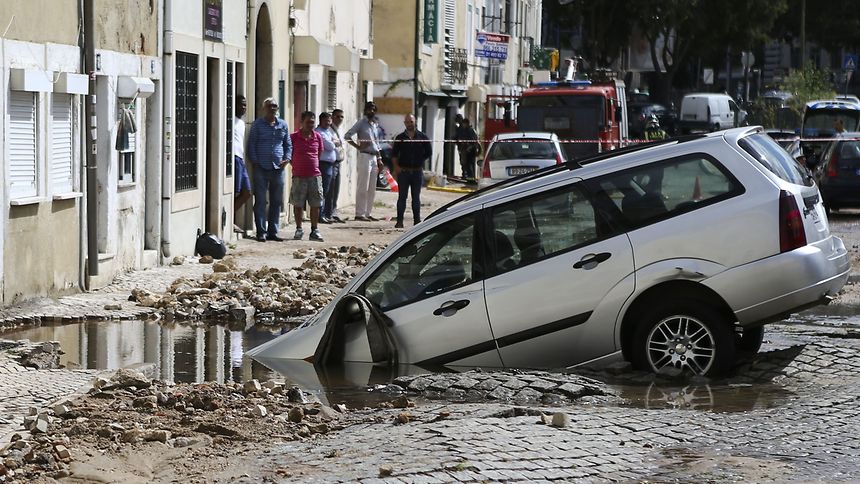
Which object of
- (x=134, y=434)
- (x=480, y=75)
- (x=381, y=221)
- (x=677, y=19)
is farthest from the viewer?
(x=677, y=19)

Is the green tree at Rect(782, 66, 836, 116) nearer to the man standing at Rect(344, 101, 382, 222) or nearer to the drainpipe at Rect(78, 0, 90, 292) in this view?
the man standing at Rect(344, 101, 382, 222)

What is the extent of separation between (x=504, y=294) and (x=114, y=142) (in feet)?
24.5

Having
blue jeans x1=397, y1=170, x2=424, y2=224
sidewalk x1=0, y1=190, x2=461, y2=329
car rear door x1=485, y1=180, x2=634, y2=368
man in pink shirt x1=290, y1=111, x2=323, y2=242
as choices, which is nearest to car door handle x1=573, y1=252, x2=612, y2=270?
car rear door x1=485, y1=180, x2=634, y2=368

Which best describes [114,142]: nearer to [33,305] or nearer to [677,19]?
[33,305]

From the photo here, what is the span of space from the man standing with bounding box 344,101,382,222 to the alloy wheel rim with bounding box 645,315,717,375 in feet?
56.8

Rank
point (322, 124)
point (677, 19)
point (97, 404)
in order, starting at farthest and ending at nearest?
1. point (677, 19)
2. point (322, 124)
3. point (97, 404)

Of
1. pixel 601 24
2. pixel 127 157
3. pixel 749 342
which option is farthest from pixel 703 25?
pixel 749 342

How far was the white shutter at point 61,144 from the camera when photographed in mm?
14812

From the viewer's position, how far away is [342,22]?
30.8 metres

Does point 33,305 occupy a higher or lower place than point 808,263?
lower

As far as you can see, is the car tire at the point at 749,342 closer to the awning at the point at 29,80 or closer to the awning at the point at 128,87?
the awning at the point at 29,80

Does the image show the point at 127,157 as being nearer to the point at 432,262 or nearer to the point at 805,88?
the point at 432,262

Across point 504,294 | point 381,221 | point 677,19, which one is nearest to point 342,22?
point 381,221

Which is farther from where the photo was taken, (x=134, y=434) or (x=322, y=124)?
(x=322, y=124)
